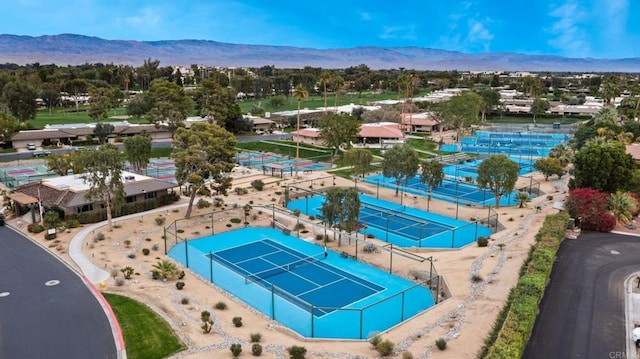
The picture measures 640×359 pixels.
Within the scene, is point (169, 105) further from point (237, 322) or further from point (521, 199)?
point (237, 322)

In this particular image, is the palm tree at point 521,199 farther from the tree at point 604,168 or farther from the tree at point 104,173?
the tree at point 104,173

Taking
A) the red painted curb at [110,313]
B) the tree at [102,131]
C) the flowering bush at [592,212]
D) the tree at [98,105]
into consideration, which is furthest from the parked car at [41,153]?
the flowering bush at [592,212]

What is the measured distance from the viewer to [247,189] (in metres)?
55.1

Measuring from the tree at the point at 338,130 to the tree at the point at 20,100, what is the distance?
5810 cm

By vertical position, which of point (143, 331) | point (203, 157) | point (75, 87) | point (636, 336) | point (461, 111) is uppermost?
point (75, 87)

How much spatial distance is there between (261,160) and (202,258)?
37.1m

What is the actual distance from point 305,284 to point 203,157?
16979mm

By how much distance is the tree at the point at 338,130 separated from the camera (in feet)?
238

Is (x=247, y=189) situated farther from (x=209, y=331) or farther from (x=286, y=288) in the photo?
(x=209, y=331)

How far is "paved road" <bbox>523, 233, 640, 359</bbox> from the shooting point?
23203mm

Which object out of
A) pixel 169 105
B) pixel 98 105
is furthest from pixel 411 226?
pixel 98 105

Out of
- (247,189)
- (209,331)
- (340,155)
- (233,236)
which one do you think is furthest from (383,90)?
(209,331)

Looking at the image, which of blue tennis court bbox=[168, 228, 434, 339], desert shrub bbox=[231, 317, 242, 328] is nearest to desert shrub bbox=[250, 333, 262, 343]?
desert shrub bbox=[231, 317, 242, 328]

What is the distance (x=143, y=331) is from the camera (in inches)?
965
